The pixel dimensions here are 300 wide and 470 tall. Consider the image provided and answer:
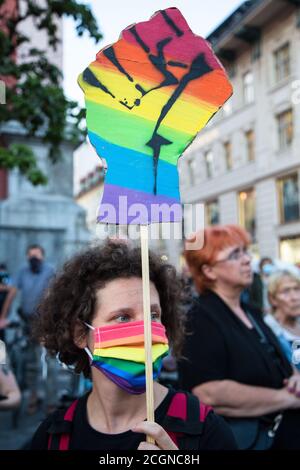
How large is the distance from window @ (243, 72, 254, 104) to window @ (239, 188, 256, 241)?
14.4ft

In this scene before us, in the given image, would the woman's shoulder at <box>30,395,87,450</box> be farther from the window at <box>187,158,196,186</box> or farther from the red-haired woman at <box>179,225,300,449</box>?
the window at <box>187,158,196,186</box>

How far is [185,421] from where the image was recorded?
5.15 feet

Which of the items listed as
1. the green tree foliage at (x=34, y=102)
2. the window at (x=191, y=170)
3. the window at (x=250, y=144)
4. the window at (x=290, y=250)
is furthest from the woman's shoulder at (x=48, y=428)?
the window at (x=191, y=170)

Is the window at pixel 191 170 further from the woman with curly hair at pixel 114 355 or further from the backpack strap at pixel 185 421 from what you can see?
the backpack strap at pixel 185 421

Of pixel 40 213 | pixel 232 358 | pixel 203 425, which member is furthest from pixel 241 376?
pixel 40 213

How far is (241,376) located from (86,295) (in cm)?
106

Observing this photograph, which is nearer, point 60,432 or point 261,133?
point 60,432

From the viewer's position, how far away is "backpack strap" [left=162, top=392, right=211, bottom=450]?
1.53 meters

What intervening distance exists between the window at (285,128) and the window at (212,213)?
19.1ft

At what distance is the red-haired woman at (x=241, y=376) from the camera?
2.46 metres

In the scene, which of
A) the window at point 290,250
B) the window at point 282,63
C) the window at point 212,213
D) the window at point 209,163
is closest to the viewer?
the window at point 290,250

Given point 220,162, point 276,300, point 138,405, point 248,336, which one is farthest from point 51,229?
point 220,162

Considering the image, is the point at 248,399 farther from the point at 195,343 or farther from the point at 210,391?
the point at 195,343

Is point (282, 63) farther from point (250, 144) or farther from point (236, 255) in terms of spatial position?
point (236, 255)
